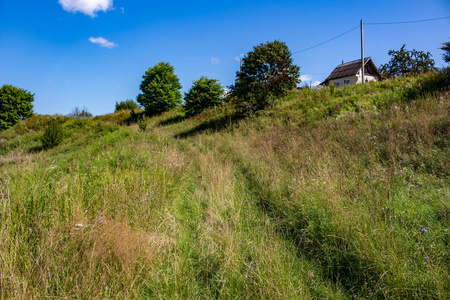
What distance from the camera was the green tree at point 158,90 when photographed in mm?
22969

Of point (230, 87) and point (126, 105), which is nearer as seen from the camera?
point (230, 87)

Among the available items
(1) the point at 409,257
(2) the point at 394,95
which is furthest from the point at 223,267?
(2) the point at 394,95

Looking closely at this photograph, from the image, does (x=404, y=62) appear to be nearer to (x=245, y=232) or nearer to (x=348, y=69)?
(x=348, y=69)

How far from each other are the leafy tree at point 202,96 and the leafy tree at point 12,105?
19.8 meters

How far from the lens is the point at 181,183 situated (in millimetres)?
4566

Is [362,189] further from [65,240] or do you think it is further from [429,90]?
[429,90]

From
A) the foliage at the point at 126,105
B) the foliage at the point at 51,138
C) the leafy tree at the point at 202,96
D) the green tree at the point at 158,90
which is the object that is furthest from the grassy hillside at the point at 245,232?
the foliage at the point at 126,105

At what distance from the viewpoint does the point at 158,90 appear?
22688mm

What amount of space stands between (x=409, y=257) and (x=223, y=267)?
5.72 feet

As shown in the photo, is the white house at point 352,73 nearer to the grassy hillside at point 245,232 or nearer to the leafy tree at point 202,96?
the leafy tree at point 202,96

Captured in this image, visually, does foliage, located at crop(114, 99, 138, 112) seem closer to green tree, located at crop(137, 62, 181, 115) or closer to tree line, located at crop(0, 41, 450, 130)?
tree line, located at crop(0, 41, 450, 130)

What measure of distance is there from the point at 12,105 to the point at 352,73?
143ft

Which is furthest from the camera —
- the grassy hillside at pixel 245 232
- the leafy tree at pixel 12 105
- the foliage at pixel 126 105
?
the foliage at pixel 126 105

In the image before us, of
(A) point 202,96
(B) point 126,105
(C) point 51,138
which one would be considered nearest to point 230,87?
(A) point 202,96
